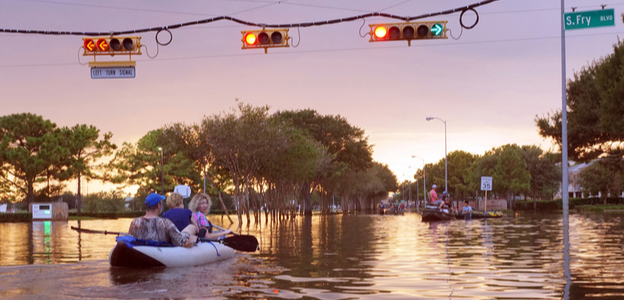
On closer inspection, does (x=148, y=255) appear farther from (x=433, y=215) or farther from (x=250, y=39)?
(x=433, y=215)

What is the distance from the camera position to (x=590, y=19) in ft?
60.1

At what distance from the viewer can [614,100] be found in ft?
122

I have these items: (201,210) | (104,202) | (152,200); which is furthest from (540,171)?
(152,200)

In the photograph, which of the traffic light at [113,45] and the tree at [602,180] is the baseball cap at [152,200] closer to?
the traffic light at [113,45]

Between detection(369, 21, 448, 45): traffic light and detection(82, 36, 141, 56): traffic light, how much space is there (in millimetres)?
6351

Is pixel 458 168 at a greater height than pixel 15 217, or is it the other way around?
pixel 458 168

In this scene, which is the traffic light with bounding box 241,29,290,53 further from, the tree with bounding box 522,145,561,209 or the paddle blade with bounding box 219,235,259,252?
the tree with bounding box 522,145,561,209

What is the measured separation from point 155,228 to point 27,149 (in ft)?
218

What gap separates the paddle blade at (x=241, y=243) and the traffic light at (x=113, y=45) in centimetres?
581

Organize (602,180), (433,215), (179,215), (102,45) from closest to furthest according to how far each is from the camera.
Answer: (179,215) < (102,45) < (433,215) < (602,180)

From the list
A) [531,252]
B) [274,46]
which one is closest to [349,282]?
[531,252]

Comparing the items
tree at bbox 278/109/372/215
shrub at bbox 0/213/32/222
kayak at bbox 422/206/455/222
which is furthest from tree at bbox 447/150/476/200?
kayak at bbox 422/206/455/222

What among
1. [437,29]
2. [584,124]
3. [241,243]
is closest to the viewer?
[241,243]

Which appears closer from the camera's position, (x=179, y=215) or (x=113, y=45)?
(x=179, y=215)
